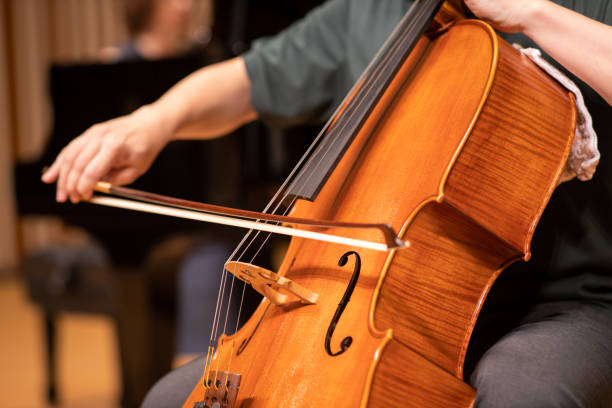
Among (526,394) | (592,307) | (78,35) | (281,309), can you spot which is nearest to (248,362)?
(281,309)

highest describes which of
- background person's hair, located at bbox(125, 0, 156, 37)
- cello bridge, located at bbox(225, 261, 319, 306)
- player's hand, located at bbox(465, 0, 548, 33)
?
player's hand, located at bbox(465, 0, 548, 33)

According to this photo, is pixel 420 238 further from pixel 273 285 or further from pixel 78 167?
pixel 78 167

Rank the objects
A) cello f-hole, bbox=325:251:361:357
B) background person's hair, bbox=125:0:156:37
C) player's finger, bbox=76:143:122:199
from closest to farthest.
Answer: cello f-hole, bbox=325:251:361:357
player's finger, bbox=76:143:122:199
background person's hair, bbox=125:0:156:37

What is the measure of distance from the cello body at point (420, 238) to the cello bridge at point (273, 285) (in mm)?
10

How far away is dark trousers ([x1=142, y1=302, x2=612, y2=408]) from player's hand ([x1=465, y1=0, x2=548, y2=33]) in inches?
13.6

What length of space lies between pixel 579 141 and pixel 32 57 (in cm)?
375

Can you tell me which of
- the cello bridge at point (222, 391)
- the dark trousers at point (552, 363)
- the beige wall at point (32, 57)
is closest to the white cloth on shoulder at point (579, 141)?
the dark trousers at point (552, 363)

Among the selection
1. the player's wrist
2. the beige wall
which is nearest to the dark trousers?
the player's wrist

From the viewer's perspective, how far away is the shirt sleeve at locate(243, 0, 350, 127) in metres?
1.00

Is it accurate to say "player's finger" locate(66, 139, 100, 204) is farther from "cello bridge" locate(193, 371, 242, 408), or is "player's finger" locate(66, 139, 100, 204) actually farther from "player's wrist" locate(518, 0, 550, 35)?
"player's wrist" locate(518, 0, 550, 35)

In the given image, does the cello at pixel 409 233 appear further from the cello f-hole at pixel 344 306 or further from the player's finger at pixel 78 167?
the player's finger at pixel 78 167

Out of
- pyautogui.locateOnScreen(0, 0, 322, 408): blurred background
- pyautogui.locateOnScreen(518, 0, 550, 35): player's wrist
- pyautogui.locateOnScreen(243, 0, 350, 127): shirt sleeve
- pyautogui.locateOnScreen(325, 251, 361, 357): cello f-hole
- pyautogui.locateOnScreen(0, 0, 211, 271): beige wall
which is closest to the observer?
pyautogui.locateOnScreen(325, 251, 361, 357): cello f-hole

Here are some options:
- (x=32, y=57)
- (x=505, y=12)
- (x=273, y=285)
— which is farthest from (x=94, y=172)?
(x=32, y=57)

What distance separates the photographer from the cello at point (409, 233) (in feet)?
1.84
